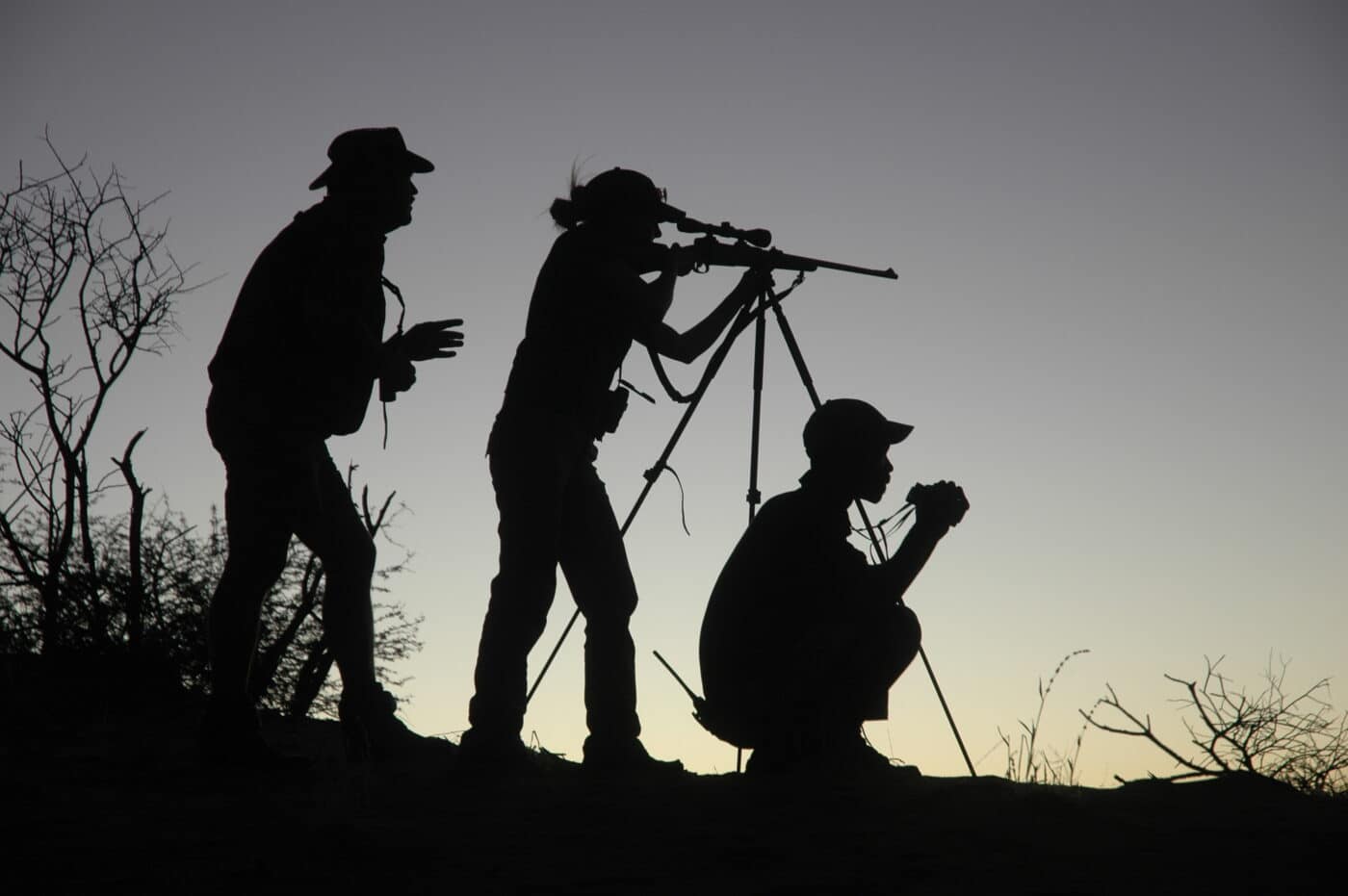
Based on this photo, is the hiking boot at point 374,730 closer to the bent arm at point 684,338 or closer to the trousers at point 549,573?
the trousers at point 549,573

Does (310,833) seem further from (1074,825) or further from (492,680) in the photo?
(1074,825)

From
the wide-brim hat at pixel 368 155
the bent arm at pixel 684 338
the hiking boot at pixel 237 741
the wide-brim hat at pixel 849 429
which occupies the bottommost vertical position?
the hiking boot at pixel 237 741

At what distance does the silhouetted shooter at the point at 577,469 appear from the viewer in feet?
16.3

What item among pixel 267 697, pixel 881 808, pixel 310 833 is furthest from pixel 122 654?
pixel 881 808

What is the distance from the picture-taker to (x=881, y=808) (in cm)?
410

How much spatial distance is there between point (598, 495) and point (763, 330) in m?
1.67

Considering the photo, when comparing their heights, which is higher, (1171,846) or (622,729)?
(622,729)

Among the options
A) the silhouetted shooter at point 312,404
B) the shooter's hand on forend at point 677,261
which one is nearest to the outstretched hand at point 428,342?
the silhouetted shooter at point 312,404

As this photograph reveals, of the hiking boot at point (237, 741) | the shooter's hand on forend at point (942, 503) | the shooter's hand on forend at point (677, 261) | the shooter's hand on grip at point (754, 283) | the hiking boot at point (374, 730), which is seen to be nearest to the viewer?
the hiking boot at point (237, 741)

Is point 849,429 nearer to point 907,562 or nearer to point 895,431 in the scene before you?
point 895,431

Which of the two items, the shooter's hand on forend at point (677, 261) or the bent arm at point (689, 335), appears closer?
the bent arm at point (689, 335)

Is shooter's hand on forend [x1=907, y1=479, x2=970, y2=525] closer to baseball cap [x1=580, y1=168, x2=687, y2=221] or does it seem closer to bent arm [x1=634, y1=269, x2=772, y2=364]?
bent arm [x1=634, y1=269, x2=772, y2=364]

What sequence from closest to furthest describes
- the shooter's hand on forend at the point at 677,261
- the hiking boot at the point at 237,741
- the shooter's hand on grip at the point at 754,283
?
the hiking boot at the point at 237,741 → the shooter's hand on forend at the point at 677,261 → the shooter's hand on grip at the point at 754,283

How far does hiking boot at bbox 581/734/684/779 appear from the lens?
5085 mm
